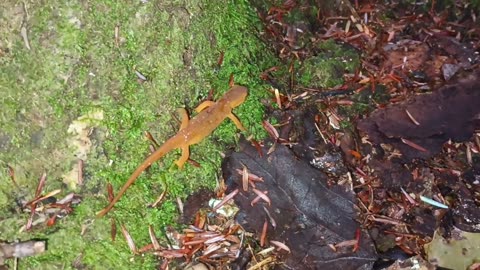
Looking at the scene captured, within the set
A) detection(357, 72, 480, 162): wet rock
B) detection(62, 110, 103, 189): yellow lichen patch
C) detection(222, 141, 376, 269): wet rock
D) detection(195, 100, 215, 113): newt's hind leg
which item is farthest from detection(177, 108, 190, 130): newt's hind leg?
detection(357, 72, 480, 162): wet rock

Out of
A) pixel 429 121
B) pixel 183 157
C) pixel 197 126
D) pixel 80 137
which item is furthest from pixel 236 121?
pixel 429 121

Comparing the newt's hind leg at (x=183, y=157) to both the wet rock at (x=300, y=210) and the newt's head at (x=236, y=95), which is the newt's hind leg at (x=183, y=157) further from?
the newt's head at (x=236, y=95)

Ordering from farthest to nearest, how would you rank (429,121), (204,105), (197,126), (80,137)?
(429,121), (204,105), (197,126), (80,137)

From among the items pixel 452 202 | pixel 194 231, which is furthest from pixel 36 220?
pixel 452 202

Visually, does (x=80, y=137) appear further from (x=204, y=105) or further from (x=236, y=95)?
(x=236, y=95)

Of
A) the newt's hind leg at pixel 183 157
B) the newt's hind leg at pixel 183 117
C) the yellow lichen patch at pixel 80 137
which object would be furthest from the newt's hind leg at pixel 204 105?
the yellow lichen patch at pixel 80 137

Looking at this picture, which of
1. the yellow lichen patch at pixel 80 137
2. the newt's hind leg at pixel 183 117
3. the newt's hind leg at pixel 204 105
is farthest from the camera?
the newt's hind leg at pixel 204 105

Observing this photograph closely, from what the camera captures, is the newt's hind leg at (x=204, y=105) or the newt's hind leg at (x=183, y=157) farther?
the newt's hind leg at (x=204, y=105)

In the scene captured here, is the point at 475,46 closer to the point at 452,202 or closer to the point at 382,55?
the point at 382,55
